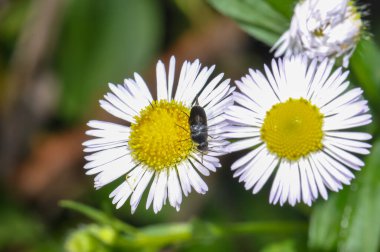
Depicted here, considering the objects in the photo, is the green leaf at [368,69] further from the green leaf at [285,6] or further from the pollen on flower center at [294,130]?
the pollen on flower center at [294,130]

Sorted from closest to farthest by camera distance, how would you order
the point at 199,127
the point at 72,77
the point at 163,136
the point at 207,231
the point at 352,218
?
the point at 199,127
the point at 163,136
the point at 352,218
the point at 207,231
the point at 72,77

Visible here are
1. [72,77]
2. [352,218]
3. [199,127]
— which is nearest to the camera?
[199,127]

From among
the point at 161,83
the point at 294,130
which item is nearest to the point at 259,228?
the point at 294,130

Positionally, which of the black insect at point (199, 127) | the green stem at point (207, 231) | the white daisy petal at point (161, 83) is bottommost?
the green stem at point (207, 231)

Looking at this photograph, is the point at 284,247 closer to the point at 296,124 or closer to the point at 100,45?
the point at 296,124

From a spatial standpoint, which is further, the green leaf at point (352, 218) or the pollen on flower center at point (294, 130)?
the green leaf at point (352, 218)

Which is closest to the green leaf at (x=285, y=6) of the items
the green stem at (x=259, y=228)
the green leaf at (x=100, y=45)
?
the green stem at (x=259, y=228)

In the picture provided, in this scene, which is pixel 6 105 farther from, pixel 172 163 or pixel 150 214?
pixel 172 163
